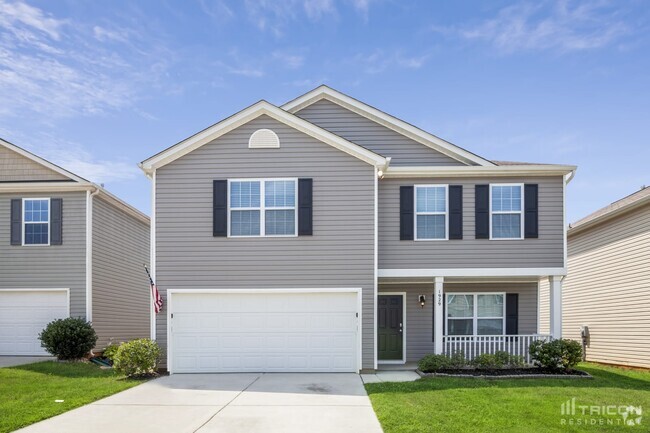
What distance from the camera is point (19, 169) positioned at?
1606 cm

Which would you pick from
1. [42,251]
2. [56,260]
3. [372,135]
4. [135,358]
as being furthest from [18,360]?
[372,135]

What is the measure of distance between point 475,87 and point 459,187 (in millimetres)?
3507

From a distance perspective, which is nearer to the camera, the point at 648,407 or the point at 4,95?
the point at 648,407

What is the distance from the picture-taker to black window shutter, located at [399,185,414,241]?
13578 millimetres

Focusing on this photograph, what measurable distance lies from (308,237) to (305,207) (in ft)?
2.45

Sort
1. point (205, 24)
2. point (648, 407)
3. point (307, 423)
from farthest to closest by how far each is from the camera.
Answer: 1. point (205, 24)
2. point (648, 407)
3. point (307, 423)

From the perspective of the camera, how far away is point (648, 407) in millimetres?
8852

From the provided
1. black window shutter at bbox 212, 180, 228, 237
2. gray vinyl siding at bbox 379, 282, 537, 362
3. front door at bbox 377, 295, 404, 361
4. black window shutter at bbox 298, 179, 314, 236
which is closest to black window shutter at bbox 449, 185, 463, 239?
gray vinyl siding at bbox 379, 282, 537, 362

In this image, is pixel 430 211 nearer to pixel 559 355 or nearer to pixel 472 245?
pixel 472 245

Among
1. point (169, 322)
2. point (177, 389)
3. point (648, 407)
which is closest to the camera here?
point (648, 407)

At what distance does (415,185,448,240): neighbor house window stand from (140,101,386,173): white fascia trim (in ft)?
5.40

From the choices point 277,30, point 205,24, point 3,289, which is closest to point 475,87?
point 277,30

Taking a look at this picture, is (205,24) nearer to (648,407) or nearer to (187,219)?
(187,219)

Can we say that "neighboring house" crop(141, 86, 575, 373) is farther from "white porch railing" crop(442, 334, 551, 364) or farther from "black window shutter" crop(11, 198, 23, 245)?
"black window shutter" crop(11, 198, 23, 245)
